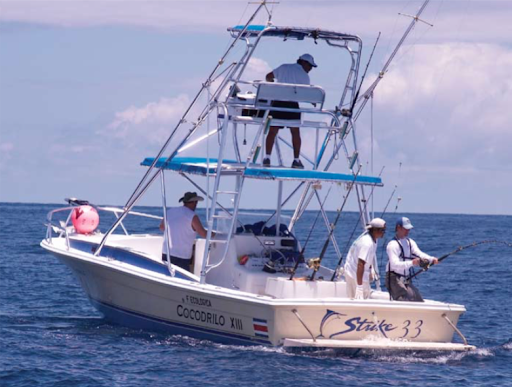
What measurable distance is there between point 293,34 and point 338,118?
136 centimetres

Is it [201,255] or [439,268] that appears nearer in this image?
[201,255]

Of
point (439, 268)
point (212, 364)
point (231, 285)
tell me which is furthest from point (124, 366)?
point (439, 268)

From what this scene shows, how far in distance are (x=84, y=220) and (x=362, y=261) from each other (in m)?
5.72

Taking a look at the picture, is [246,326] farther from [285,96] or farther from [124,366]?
[285,96]

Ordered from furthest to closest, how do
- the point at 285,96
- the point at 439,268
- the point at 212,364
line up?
the point at 439,268
the point at 285,96
the point at 212,364

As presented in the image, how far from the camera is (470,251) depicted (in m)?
38.8

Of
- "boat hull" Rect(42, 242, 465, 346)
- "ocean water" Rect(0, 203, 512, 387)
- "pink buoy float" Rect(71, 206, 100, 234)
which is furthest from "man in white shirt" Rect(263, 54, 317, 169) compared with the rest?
"pink buoy float" Rect(71, 206, 100, 234)

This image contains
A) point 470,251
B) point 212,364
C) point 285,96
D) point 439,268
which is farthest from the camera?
point 470,251

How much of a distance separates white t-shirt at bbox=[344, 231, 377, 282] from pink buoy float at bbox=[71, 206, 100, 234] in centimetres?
539

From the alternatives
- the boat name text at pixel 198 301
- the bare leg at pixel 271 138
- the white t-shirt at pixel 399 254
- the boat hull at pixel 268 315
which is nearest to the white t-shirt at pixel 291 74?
the bare leg at pixel 271 138

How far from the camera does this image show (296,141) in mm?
14789

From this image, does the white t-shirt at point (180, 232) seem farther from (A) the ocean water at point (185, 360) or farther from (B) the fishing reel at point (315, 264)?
(B) the fishing reel at point (315, 264)

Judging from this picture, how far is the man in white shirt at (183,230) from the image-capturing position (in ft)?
48.1

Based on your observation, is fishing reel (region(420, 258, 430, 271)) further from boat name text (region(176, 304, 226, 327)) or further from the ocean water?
boat name text (region(176, 304, 226, 327))
